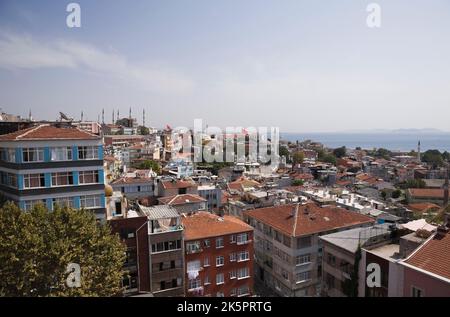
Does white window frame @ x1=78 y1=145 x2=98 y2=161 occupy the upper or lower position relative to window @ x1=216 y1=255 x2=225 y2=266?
upper

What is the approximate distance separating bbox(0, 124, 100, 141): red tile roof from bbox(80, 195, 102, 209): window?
2.04 metres

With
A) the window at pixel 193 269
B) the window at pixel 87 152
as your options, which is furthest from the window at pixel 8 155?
the window at pixel 193 269

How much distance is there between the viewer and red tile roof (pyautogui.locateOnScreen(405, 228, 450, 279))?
6.15 meters

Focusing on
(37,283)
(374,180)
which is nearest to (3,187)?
(37,283)

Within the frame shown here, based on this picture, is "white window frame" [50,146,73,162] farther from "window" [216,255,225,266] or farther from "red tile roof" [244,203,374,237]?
"red tile roof" [244,203,374,237]

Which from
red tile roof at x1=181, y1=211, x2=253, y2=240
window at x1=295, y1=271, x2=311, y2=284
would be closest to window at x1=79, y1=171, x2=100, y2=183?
red tile roof at x1=181, y1=211, x2=253, y2=240

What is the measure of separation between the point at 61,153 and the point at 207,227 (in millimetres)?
6547

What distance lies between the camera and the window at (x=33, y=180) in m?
10.0

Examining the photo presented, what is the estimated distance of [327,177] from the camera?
138 feet

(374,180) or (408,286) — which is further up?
(408,286)

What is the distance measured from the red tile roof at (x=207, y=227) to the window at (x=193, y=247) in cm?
22
